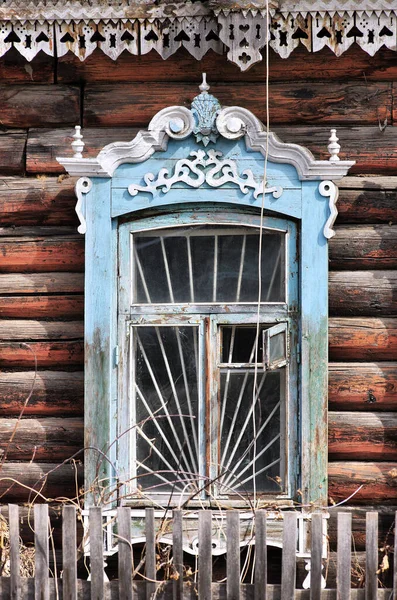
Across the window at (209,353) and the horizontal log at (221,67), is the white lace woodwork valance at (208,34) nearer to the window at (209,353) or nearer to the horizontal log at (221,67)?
the horizontal log at (221,67)

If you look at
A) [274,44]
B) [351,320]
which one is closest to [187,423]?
[351,320]

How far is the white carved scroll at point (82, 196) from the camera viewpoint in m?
4.31

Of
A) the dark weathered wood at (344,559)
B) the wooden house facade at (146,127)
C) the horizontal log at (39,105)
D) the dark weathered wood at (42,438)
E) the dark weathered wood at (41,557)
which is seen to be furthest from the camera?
the horizontal log at (39,105)

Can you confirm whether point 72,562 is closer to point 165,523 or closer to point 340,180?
point 165,523

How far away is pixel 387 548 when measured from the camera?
4.17 meters

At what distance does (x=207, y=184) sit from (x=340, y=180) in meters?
0.62

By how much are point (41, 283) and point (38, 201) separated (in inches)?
15.1

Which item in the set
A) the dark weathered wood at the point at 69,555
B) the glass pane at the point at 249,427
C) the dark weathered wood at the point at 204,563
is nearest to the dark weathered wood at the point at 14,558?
the dark weathered wood at the point at 69,555

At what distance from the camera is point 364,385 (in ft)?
14.2

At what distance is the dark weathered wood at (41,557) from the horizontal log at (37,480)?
0.50 metres

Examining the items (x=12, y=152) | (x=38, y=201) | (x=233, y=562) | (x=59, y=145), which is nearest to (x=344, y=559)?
(x=233, y=562)

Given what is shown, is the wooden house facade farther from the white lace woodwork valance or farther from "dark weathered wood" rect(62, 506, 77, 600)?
"dark weathered wood" rect(62, 506, 77, 600)

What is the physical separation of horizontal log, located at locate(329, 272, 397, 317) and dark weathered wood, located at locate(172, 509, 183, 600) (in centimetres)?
122

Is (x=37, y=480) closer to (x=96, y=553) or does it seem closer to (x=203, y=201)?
(x=96, y=553)
